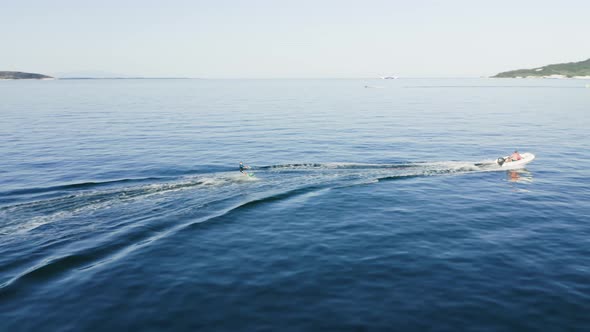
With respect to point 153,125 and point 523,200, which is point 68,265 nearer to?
point 523,200

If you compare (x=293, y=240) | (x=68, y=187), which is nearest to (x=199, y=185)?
(x=68, y=187)

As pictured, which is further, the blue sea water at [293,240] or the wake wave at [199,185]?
→ the wake wave at [199,185]

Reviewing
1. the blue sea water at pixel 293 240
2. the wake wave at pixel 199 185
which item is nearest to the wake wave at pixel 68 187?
the wake wave at pixel 199 185

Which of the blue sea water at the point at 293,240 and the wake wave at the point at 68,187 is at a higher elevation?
the wake wave at the point at 68,187

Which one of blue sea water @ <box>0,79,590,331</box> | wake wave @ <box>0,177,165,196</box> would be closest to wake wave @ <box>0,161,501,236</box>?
wake wave @ <box>0,177,165,196</box>

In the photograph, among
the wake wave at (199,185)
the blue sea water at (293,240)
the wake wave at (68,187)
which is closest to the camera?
the blue sea water at (293,240)

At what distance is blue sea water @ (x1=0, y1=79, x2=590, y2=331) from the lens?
821 inches

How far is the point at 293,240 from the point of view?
30.2 meters

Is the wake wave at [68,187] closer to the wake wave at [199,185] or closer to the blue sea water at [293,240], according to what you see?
the wake wave at [199,185]

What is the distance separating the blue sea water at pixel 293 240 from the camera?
20.8 meters

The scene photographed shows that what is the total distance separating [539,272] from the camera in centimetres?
2491

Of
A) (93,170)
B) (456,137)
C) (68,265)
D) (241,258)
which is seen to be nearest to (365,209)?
(241,258)

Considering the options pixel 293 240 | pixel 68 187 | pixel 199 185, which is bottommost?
pixel 293 240

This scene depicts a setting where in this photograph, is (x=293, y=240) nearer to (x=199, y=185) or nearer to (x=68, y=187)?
(x=199, y=185)
